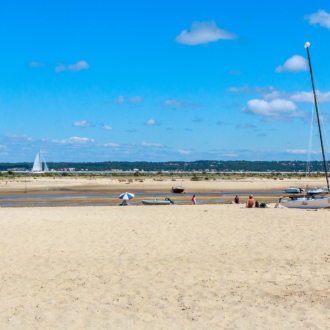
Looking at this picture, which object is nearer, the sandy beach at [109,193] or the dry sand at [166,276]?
the dry sand at [166,276]

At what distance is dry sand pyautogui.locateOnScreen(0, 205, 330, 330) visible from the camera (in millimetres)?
7211

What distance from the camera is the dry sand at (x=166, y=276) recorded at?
7.21 m

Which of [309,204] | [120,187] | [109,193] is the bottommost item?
[309,204]

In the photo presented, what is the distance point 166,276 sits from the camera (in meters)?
9.70

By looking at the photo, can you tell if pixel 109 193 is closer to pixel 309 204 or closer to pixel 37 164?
pixel 309 204

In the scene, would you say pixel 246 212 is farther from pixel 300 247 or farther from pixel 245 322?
pixel 245 322

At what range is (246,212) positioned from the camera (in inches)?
847

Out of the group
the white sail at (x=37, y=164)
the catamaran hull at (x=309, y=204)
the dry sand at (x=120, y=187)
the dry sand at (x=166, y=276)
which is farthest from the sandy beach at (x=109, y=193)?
the white sail at (x=37, y=164)

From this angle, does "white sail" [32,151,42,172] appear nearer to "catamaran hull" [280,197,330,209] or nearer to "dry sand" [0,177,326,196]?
"dry sand" [0,177,326,196]

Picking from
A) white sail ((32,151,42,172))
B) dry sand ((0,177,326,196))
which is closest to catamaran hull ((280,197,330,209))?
dry sand ((0,177,326,196))

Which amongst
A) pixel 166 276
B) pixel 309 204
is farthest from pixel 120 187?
pixel 166 276

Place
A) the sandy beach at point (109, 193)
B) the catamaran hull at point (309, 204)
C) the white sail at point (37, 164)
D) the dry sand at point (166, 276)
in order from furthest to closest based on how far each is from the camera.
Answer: the white sail at point (37, 164)
the sandy beach at point (109, 193)
the catamaran hull at point (309, 204)
the dry sand at point (166, 276)

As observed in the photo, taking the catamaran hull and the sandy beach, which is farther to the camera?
the sandy beach

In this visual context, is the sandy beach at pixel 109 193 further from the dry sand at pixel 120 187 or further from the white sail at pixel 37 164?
the white sail at pixel 37 164
